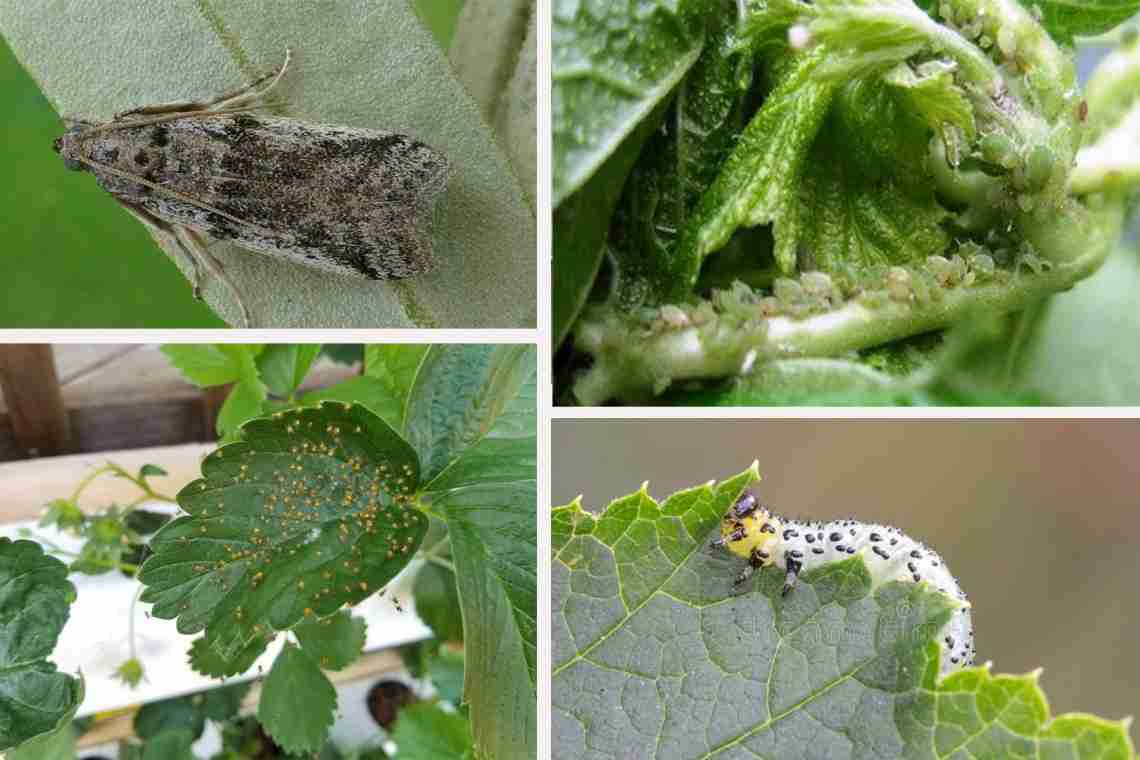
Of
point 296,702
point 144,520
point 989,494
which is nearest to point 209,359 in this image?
point 144,520

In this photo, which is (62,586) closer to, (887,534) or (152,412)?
(152,412)

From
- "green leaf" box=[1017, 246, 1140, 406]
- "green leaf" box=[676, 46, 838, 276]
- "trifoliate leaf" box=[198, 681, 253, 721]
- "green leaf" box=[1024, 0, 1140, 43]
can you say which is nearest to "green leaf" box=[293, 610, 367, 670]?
"trifoliate leaf" box=[198, 681, 253, 721]

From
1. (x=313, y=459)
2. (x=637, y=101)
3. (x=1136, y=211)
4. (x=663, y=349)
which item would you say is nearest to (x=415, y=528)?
(x=313, y=459)

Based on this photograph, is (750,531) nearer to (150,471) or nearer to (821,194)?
(821,194)

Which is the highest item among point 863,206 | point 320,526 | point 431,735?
point 863,206

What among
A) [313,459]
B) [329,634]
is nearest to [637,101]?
[313,459]

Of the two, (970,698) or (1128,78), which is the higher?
(1128,78)

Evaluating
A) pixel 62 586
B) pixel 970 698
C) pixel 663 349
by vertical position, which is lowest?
pixel 970 698
